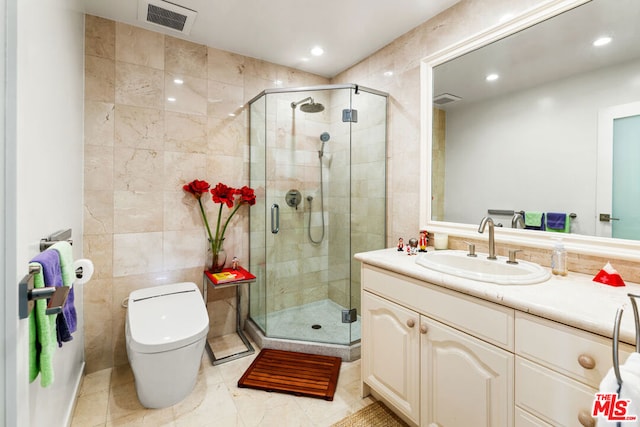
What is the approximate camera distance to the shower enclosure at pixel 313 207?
2320 millimetres

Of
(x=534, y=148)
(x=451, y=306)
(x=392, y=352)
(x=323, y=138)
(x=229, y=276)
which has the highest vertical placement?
(x=323, y=138)

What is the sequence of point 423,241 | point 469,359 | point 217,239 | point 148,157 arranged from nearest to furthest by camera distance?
point 469,359 → point 423,241 → point 148,157 → point 217,239

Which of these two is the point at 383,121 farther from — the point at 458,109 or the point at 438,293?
the point at 438,293

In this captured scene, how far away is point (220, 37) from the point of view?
2.20 metres

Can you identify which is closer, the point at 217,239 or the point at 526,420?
the point at 526,420

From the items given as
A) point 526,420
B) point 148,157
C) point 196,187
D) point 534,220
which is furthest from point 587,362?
point 148,157

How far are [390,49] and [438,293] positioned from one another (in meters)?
1.89

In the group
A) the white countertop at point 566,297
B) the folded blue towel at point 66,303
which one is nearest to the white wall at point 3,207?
the folded blue towel at point 66,303

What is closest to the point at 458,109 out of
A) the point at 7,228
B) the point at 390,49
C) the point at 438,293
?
the point at 390,49

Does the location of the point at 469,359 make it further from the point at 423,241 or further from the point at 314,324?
the point at 314,324

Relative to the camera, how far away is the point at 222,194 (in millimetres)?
2240

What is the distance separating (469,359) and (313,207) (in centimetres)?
167

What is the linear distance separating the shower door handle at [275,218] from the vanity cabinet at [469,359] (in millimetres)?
994

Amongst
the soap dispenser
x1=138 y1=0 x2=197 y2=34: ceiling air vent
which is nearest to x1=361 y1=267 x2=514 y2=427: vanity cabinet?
the soap dispenser
